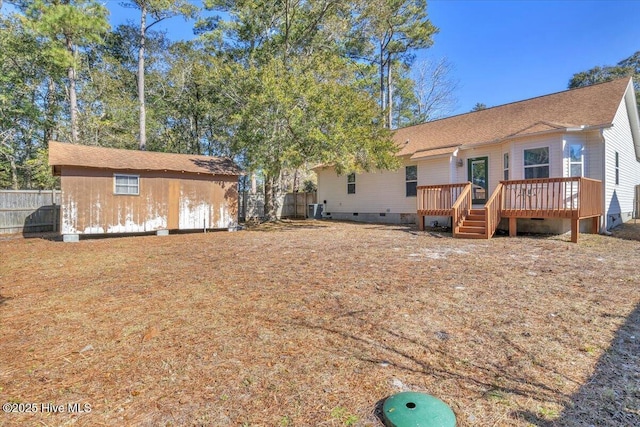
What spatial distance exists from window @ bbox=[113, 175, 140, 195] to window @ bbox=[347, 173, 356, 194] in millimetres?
9868

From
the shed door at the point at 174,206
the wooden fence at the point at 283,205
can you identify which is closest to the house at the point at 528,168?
the wooden fence at the point at 283,205

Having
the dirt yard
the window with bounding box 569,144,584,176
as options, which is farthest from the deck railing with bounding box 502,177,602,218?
the dirt yard

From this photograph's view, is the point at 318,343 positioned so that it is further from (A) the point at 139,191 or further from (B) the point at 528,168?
(A) the point at 139,191

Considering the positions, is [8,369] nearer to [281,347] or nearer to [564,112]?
[281,347]

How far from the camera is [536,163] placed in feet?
34.2

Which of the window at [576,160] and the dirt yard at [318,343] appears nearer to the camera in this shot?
the dirt yard at [318,343]

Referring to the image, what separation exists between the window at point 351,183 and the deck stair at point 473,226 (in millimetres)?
7520

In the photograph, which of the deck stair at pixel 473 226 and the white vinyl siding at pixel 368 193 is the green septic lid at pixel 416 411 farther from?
the white vinyl siding at pixel 368 193

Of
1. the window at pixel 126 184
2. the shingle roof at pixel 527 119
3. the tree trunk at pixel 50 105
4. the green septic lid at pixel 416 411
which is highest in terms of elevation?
the tree trunk at pixel 50 105

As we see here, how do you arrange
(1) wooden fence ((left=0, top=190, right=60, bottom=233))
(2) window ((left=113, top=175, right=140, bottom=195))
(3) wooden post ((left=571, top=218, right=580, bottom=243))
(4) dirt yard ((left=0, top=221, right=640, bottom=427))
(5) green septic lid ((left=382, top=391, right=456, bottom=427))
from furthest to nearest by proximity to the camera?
(1) wooden fence ((left=0, top=190, right=60, bottom=233))
(2) window ((left=113, top=175, right=140, bottom=195))
(3) wooden post ((left=571, top=218, right=580, bottom=243))
(4) dirt yard ((left=0, top=221, right=640, bottom=427))
(5) green septic lid ((left=382, top=391, right=456, bottom=427))

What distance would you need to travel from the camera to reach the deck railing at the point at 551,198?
8.45m

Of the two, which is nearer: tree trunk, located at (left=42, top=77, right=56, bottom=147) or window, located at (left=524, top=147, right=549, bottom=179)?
window, located at (left=524, top=147, right=549, bottom=179)

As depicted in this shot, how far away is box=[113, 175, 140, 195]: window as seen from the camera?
1104 cm

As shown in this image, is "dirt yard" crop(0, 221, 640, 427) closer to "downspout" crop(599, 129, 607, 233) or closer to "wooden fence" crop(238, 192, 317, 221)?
"downspout" crop(599, 129, 607, 233)
